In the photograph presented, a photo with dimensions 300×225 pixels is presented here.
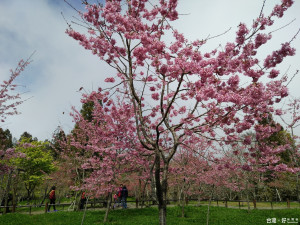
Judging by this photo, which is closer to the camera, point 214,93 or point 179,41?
point 214,93

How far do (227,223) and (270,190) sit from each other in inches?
943

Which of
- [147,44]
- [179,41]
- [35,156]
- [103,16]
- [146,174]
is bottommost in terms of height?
[146,174]

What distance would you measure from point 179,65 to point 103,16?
2555mm

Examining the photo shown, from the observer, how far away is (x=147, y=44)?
4969mm

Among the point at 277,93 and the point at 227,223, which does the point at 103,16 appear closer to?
the point at 277,93

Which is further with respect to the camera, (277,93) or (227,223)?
(227,223)

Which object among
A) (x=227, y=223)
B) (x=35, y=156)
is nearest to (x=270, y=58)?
(x=227, y=223)

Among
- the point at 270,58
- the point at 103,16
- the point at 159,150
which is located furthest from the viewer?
the point at 103,16

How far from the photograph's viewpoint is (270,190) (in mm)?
28422

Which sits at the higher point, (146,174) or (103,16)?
(103,16)

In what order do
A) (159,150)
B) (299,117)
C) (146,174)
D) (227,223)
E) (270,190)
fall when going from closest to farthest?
(159,150), (227,223), (299,117), (146,174), (270,190)

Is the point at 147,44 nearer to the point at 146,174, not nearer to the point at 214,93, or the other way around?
the point at 214,93

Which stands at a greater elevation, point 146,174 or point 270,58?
point 270,58

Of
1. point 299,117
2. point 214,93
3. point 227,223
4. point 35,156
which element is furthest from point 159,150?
point 35,156
